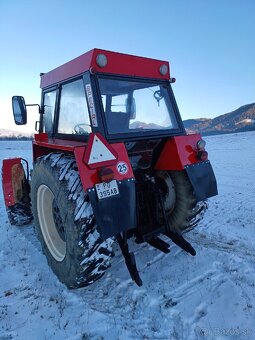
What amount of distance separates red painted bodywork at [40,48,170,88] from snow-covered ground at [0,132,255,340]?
2.26 meters

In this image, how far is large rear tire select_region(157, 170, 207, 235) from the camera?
3.50 m

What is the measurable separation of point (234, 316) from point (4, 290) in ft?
7.72

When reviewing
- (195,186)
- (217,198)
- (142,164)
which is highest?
A: (142,164)

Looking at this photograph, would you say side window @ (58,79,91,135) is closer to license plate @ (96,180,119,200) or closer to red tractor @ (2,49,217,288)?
red tractor @ (2,49,217,288)

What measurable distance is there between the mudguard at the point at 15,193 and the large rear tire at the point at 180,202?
245 centimetres

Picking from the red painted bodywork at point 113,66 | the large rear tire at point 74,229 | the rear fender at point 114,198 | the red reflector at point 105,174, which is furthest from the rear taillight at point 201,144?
the large rear tire at point 74,229

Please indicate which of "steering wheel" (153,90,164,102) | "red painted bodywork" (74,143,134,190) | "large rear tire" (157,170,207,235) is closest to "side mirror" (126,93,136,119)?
"steering wheel" (153,90,164,102)

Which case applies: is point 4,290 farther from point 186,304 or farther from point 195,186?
point 195,186

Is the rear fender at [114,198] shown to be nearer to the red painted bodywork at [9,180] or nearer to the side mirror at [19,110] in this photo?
the side mirror at [19,110]

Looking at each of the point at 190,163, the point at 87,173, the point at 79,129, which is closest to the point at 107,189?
the point at 87,173

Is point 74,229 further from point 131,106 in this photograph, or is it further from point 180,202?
point 131,106

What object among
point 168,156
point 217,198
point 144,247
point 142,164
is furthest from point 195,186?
point 217,198

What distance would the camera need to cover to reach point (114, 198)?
8.31ft

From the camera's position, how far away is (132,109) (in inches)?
142
